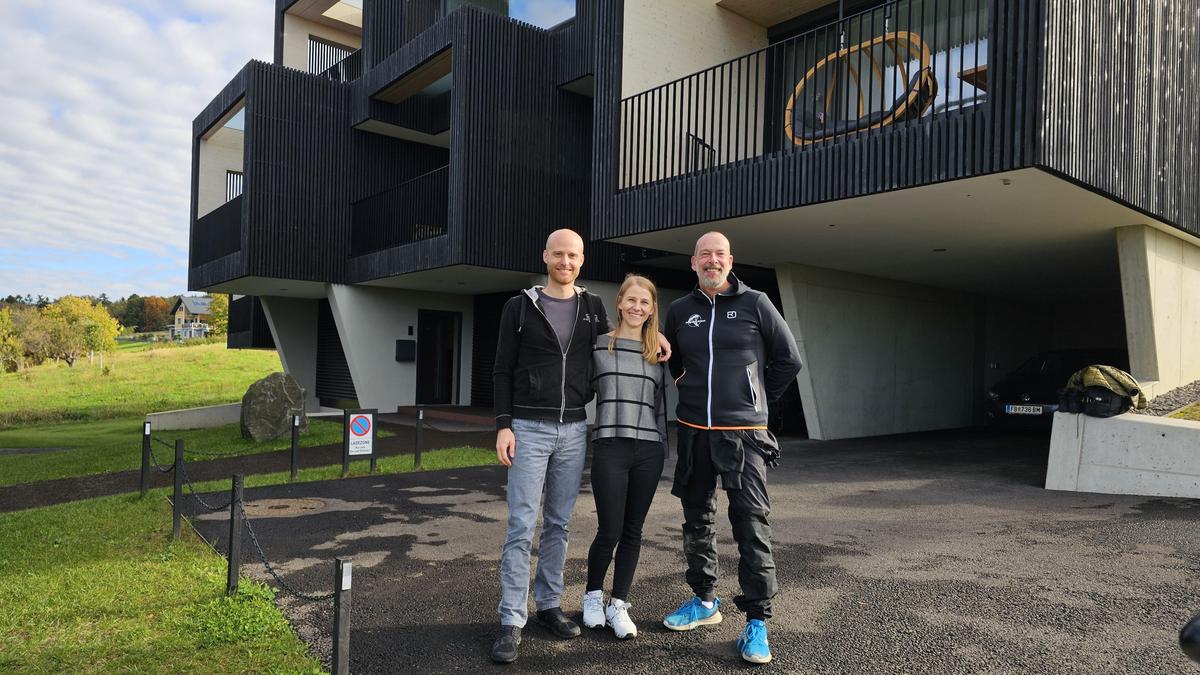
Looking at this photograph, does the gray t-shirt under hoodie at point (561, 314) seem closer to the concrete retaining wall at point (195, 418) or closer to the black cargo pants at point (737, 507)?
the black cargo pants at point (737, 507)

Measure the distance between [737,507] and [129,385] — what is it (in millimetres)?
36093

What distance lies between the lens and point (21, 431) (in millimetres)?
19219

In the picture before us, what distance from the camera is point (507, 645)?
132 inches

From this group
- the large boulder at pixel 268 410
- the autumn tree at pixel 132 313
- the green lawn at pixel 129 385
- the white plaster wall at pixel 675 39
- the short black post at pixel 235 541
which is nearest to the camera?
the short black post at pixel 235 541

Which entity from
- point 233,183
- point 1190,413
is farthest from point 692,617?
point 233,183

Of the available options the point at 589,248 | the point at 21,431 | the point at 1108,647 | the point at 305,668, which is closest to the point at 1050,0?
the point at 1108,647

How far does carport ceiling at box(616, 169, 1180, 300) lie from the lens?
7.75m

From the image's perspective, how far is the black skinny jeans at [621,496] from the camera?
3.43 meters

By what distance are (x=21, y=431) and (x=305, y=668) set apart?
20.9 metres

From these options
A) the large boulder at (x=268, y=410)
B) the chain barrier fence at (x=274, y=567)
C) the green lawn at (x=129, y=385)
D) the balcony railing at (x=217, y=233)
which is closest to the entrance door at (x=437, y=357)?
the balcony railing at (x=217, y=233)

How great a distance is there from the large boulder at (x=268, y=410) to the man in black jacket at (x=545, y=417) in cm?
1000

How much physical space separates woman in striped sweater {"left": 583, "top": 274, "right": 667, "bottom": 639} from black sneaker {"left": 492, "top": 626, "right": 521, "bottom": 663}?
0.45 metres

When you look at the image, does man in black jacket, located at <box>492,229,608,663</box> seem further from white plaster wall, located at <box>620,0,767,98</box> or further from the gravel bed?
white plaster wall, located at <box>620,0,767,98</box>

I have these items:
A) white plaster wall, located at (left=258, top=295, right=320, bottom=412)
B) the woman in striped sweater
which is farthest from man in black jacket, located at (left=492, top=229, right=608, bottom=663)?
white plaster wall, located at (left=258, top=295, right=320, bottom=412)
